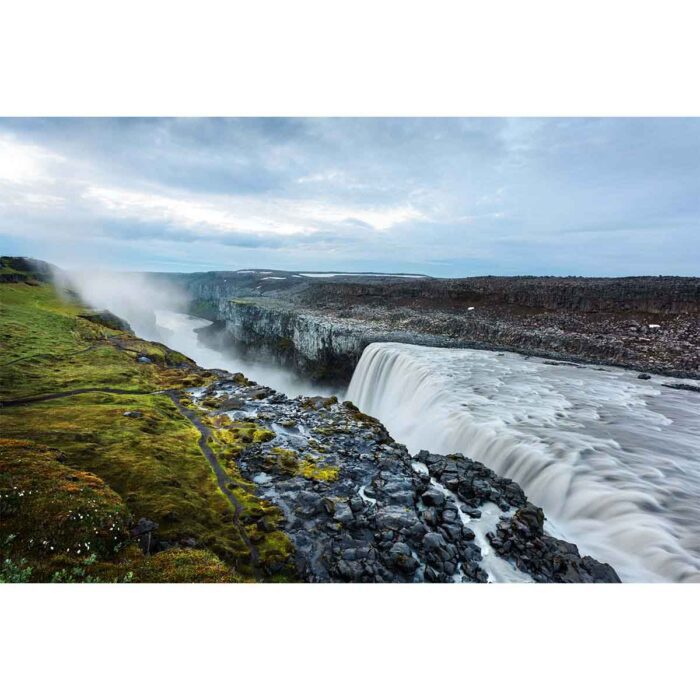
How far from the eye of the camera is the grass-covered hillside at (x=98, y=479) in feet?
13.5

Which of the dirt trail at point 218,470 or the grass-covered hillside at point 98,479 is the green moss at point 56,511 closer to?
the grass-covered hillside at point 98,479

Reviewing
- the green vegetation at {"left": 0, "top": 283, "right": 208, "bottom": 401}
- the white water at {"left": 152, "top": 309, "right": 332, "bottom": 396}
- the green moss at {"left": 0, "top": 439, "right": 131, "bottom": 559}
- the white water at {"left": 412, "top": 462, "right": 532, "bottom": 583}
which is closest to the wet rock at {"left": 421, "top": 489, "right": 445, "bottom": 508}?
the white water at {"left": 412, "top": 462, "right": 532, "bottom": 583}

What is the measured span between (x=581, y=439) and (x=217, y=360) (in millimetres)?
41281

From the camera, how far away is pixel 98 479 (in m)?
5.79

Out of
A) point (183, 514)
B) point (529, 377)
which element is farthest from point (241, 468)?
point (529, 377)

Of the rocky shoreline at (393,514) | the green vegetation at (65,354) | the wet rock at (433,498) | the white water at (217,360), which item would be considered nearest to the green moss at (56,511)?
the rocky shoreline at (393,514)

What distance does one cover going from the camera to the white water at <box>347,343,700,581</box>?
19.3 feet

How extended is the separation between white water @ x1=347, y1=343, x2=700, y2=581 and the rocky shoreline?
72cm

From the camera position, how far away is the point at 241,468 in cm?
827

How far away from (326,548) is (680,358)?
60.1 feet

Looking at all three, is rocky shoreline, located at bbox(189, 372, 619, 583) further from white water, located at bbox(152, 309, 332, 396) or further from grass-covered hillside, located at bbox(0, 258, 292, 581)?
white water, located at bbox(152, 309, 332, 396)

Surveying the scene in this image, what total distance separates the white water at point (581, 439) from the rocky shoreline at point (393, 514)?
72cm

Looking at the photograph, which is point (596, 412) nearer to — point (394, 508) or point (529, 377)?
point (529, 377)

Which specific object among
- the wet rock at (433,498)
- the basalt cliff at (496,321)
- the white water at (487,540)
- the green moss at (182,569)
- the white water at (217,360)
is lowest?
the white water at (217,360)
